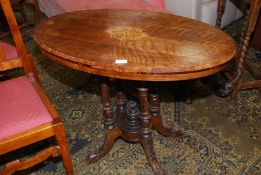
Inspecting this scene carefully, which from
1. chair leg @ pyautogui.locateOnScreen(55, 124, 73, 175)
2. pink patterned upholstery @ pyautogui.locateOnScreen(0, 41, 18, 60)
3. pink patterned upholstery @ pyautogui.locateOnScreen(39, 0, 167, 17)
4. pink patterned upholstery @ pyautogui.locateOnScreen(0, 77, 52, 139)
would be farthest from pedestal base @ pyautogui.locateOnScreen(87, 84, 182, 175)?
pink patterned upholstery @ pyautogui.locateOnScreen(39, 0, 167, 17)

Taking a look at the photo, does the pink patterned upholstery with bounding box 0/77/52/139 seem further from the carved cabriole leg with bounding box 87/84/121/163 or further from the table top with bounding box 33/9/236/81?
the carved cabriole leg with bounding box 87/84/121/163

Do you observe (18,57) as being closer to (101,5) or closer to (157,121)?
(157,121)

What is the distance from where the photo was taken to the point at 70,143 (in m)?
2.09

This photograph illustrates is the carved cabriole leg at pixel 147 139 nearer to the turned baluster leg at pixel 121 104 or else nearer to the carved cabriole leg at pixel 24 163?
the turned baluster leg at pixel 121 104

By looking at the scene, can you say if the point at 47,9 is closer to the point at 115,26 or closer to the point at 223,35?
the point at 115,26

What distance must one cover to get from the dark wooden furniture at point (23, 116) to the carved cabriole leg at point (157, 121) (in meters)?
0.63

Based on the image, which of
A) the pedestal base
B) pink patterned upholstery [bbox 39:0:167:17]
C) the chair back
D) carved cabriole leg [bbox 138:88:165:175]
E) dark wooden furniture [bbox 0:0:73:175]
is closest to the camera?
dark wooden furniture [bbox 0:0:73:175]

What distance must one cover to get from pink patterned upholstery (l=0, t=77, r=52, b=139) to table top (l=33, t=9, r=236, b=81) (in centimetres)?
29

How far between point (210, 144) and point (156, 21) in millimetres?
977

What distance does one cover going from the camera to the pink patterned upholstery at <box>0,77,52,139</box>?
1.41 meters

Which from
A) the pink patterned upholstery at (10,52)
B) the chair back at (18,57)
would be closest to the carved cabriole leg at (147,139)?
the chair back at (18,57)

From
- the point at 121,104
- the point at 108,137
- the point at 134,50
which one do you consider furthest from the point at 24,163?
the point at 134,50

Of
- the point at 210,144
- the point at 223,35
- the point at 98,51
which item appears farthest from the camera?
the point at 210,144

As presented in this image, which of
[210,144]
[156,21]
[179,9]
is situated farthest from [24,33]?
[210,144]
